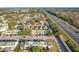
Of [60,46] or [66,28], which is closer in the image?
[60,46]

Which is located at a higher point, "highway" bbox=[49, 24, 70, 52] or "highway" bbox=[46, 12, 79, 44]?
"highway" bbox=[46, 12, 79, 44]

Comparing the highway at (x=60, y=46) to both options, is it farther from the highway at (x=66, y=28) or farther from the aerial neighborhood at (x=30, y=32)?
the highway at (x=66, y=28)

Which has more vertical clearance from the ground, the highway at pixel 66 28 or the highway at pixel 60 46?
the highway at pixel 66 28

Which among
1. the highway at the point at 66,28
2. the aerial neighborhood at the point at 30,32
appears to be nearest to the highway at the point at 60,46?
the aerial neighborhood at the point at 30,32

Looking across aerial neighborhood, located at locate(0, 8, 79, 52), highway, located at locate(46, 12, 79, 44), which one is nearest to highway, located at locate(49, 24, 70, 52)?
aerial neighborhood, located at locate(0, 8, 79, 52)

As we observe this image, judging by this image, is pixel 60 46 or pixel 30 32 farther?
pixel 30 32

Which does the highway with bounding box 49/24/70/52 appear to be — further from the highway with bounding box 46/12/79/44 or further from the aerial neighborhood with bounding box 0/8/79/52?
the highway with bounding box 46/12/79/44

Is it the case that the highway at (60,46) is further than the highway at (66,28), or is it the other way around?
the highway at (66,28)
